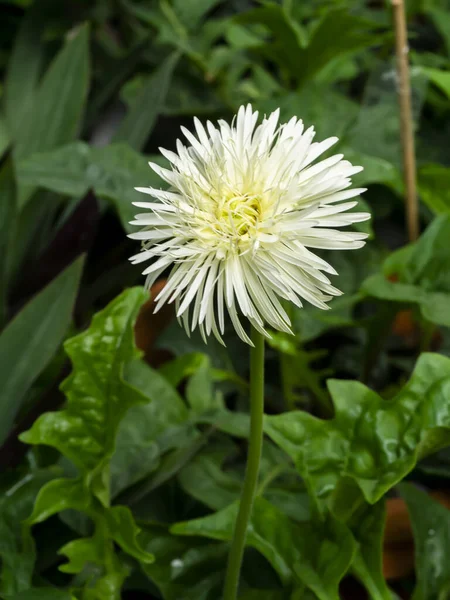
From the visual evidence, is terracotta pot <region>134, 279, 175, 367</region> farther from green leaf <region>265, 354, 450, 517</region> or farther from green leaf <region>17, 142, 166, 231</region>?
green leaf <region>265, 354, 450, 517</region>

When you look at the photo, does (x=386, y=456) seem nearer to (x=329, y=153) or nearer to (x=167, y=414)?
(x=167, y=414)

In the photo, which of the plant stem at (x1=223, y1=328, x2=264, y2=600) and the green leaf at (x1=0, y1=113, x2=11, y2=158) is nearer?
the plant stem at (x1=223, y1=328, x2=264, y2=600)

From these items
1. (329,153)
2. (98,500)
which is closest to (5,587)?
(98,500)

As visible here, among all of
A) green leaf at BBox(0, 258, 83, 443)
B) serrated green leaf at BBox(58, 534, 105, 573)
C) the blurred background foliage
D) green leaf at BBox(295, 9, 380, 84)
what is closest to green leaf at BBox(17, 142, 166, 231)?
the blurred background foliage

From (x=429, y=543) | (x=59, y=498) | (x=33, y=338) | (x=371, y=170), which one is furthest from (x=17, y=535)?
(x=371, y=170)

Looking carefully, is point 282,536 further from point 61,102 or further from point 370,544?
point 61,102

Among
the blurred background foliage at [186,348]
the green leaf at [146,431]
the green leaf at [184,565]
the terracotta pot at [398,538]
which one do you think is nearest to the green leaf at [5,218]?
the blurred background foliage at [186,348]

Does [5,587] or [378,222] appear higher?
A: [378,222]
